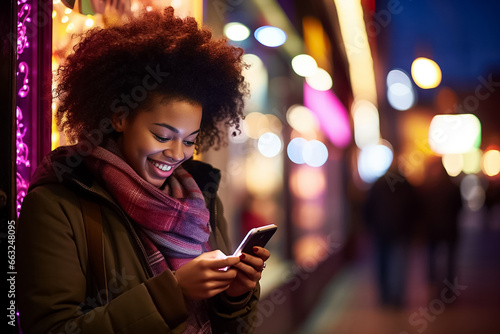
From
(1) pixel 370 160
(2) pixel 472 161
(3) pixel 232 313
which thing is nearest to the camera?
(3) pixel 232 313

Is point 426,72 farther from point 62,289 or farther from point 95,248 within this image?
point 62,289

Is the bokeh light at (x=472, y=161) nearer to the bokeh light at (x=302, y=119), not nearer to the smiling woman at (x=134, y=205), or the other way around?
the bokeh light at (x=302, y=119)

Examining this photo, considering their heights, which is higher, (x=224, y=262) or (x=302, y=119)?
(x=302, y=119)

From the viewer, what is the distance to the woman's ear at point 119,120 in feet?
5.70

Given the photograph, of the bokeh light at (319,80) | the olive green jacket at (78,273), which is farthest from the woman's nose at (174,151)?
the bokeh light at (319,80)

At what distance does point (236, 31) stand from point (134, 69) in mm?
3619

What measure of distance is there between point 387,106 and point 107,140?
63.9ft

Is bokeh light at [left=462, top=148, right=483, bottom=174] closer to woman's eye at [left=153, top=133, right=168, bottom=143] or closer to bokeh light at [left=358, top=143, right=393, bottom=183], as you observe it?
bokeh light at [left=358, top=143, right=393, bottom=183]

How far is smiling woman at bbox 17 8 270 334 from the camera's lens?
4.88 feet

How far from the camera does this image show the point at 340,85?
40.1ft

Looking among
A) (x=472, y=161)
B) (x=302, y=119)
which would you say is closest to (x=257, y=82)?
(x=302, y=119)

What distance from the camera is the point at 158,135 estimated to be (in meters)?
1.71

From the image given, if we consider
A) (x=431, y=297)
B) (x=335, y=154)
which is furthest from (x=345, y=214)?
(x=431, y=297)

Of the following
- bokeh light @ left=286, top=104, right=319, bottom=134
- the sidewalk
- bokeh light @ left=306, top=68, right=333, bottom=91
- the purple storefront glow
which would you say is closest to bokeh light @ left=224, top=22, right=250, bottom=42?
bokeh light @ left=286, top=104, right=319, bottom=134
